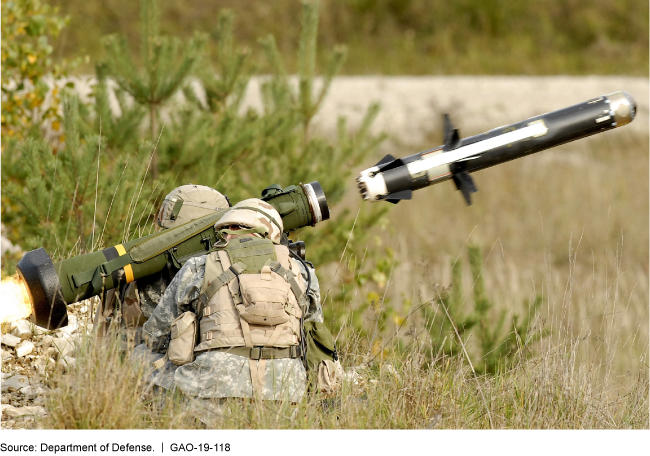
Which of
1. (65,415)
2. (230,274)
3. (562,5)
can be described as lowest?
(65,415)

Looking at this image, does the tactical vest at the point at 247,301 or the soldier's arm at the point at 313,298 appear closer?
the tactical vest at the point at 247,301

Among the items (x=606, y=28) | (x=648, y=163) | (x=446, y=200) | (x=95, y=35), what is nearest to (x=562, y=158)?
(x=648, y=163)

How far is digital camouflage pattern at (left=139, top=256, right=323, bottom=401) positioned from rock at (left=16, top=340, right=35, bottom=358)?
1356mm

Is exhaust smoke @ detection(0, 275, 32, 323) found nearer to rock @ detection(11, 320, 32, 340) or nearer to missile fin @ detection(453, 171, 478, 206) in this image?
rock @ detection(11, 320, 32, 340)

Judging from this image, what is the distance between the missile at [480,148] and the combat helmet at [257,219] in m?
0.58

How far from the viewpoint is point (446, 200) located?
14672 millimetres

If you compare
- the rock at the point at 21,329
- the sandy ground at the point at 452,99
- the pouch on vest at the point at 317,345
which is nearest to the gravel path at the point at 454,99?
the sandy ground at the point at 452,99

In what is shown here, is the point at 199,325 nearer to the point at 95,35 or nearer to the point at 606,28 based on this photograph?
the point at 95,35

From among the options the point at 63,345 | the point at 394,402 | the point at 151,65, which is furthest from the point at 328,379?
the point at 151,65

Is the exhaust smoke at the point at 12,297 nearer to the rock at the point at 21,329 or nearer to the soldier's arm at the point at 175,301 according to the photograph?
the soldier's arm at the point at 175,301

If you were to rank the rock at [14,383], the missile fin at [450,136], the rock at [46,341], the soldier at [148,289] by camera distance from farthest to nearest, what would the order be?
the rock at [46,341], the rock at [14,383], the soldier at [148,289], the missile fin at [450,136]

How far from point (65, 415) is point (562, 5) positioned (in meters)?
23.1

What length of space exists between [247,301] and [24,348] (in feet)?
6.81

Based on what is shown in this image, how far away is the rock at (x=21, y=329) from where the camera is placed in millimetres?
4668
